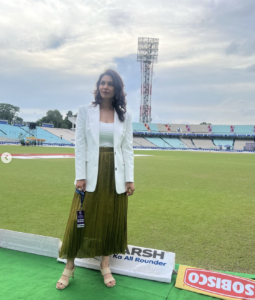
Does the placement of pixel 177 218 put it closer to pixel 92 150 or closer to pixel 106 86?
pixel 92 150

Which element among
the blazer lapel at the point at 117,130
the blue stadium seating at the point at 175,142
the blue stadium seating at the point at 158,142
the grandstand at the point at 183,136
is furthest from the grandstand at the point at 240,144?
the blazer lapel at the point at 117,130

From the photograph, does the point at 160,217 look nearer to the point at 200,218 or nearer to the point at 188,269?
the point at 200,218

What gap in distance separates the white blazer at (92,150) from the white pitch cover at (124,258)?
744 millimetres

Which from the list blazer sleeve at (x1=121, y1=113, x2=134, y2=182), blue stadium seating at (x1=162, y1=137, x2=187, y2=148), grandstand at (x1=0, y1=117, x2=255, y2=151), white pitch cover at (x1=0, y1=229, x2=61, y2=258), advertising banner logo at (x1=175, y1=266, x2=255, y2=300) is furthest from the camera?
blue stadium seating at (x1=162, y1=137, x2=187, y2=148)

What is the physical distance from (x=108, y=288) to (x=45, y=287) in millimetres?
539

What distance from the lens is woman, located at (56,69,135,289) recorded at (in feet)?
7.66

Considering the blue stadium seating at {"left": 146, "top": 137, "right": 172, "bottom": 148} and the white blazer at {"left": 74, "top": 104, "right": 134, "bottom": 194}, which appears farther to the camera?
the blue stadium seating at {"left": 146, "top": 137, "right": 172, "bottom": 148}

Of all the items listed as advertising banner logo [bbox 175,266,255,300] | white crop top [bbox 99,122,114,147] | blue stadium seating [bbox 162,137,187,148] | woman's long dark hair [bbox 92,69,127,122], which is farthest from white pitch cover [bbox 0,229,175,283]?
blue stadium seating [bbox 162,137,187,148]

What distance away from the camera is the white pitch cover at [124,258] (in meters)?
2.49

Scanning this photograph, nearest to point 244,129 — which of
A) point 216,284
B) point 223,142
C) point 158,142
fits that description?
point 223,142

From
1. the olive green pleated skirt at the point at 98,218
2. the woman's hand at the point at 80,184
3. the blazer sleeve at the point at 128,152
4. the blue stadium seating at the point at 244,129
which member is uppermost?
the blue stadium seating at the point at 244,129

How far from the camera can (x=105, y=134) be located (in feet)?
7.80

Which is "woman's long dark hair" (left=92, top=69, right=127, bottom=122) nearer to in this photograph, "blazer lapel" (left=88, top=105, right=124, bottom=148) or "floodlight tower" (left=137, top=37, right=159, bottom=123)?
"blazer lapel" (left=88, top=105, right=124, bottom=148)

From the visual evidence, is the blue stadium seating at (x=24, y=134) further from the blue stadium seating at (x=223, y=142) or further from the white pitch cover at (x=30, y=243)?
the white pitch cover at (x=30, y=243)
